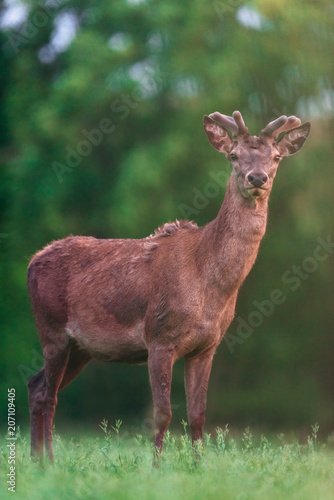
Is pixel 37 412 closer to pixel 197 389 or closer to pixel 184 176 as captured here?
pixel 197 389

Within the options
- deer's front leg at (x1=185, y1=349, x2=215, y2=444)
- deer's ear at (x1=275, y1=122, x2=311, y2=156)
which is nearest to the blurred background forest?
deer's ear at (x1=275, y1=122, x2=311, y2=156)

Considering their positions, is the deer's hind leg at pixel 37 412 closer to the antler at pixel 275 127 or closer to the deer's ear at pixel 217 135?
the deer's ear at pixel 217 135

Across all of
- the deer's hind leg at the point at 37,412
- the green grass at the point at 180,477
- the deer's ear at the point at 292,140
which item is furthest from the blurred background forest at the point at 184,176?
the green grass at the point at 180,477

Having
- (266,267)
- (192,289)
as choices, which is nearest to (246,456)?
(192,289)

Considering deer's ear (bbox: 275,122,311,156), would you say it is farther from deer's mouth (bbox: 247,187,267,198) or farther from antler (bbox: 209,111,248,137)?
deer's mouth (bbox: 247,187,267,198)

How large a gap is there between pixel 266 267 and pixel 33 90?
5.45m

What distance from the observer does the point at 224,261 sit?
6992mm

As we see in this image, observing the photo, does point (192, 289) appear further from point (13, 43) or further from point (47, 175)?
point (13, 43)

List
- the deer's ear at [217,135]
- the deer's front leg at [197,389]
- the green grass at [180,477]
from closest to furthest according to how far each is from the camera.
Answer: the green grass at [180,477] → the deer's front leg at [197,389] → the deer's ear at [217,135]

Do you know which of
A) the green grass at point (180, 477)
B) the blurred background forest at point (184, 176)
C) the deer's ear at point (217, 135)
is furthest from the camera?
the blurred background forest at point (184, 176)

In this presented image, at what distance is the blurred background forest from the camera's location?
42.9 feet

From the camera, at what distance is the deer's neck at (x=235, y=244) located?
22.8ft

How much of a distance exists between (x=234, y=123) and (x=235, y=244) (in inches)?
40.6

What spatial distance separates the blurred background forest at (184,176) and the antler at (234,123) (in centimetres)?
524
